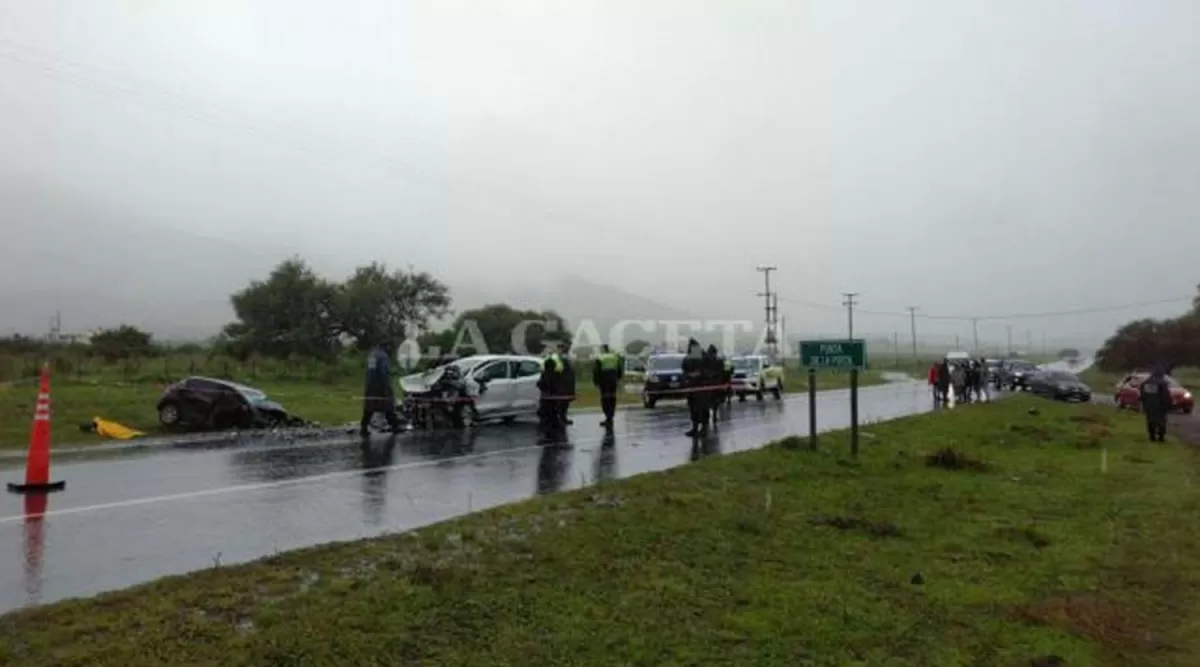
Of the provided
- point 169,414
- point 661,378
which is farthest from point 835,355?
point 661,378

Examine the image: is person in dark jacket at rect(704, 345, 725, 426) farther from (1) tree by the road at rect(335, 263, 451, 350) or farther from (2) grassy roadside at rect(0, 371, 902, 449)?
(1) tree by the road at rect(335, 263, 451, 350)

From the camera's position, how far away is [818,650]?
18.5ft

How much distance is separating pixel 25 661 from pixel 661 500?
641cm

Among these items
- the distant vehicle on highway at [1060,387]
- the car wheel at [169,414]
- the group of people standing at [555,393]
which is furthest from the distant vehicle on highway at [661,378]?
the distant vehicle on highway at [1060,387]

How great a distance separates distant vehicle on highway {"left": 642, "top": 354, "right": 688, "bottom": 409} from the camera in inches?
1275

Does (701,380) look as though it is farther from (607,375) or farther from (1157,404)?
(1157,404)

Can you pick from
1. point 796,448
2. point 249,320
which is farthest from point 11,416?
point 249,320

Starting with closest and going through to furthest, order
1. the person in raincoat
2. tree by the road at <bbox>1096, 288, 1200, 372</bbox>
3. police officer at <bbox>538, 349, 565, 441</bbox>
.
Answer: police officer at <bbox>538, 349, 565, 441</bbox> < the person in raincoat < tree by the road at <bbox>1096, 288, 1200, 372</bbox>

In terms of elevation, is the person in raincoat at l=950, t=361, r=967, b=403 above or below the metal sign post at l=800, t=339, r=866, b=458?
below

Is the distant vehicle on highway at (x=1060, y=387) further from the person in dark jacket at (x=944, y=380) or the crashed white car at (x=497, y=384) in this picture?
the crashed white car at (x=497, y=384)

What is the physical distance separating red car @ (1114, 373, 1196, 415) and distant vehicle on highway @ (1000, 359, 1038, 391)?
10.6 metres

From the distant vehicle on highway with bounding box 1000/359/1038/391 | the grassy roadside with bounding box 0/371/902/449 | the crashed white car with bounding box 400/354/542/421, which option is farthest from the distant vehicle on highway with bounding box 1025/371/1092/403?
the crashed white car with bounding box 400/354/542/421

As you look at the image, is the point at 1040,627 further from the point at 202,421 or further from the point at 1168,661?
the point at 202,421

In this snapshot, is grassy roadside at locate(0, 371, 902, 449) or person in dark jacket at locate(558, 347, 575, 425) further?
person in dark jacket at locate(558, 347, 575, 425)
